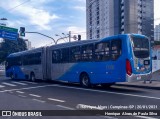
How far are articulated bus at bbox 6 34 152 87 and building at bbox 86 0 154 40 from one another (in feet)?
266

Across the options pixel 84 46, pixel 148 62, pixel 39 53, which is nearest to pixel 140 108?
pixel 148 62

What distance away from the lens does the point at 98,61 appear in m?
17.5

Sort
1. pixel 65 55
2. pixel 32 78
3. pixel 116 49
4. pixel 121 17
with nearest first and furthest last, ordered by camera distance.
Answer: pixel 116 49 → pixel 65 55 → pixel 32 78 → pixel 121 17

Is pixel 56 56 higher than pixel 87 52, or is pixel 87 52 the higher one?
pixel 87 52

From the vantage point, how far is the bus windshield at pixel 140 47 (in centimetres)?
1582

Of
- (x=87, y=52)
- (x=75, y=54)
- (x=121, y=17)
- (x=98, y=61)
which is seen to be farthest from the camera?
(x=121, y=17)

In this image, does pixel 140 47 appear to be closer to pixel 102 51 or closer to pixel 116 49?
pixel 116 49

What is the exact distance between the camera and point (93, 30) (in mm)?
119188

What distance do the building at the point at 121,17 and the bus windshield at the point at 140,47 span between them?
8642 centimetres

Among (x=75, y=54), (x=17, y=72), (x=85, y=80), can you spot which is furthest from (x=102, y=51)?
(x=17, y=72)

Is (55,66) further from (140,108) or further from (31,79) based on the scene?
(140,108)

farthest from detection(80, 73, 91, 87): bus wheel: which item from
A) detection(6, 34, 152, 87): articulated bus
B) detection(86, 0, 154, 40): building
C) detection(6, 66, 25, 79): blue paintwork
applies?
detection(86, 0, 154, 40): building

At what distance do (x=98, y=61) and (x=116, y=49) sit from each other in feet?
6.07

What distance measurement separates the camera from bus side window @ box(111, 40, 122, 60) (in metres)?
15.8
